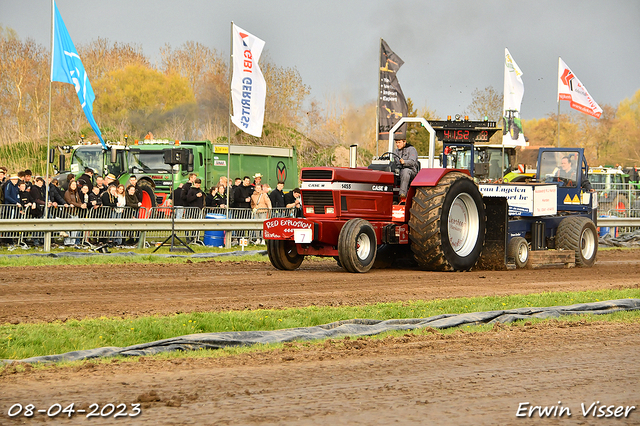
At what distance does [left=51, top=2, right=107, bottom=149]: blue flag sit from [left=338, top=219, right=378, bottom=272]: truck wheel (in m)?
7.60

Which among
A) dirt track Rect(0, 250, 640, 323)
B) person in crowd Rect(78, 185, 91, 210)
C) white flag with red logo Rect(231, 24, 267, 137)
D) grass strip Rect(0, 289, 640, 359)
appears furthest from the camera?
white flag with red logo Rect(231, 24, 267, 137)

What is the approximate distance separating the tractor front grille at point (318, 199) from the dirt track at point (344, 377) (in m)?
3.83

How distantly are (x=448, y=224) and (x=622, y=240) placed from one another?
1309 centimetres

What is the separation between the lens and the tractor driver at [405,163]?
13898 mm

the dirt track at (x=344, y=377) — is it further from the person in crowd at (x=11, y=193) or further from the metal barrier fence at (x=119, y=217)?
the person in crowd at (x=11, y=193)

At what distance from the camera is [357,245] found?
13.1 meters

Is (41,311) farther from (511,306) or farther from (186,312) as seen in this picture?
(511,306)

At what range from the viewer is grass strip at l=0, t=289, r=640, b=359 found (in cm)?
659

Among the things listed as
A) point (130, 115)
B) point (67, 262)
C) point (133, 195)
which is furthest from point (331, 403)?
point (130, 115)

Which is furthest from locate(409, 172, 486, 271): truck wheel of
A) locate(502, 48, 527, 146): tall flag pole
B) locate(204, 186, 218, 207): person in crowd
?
locate(502, 48, 527, 146): tall flag pole

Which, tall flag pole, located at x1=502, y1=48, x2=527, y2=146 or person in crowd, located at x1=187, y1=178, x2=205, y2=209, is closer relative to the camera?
person in crowd, located at x1=187, y1=178, x2=205, y2=209

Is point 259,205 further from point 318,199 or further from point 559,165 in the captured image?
point 559,165

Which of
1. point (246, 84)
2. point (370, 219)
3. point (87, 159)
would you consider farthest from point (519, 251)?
point (87, 159)

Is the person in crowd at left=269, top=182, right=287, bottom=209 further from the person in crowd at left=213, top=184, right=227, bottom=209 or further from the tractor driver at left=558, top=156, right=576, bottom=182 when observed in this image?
the tractor driver at left=558, top=156, right=576, bottom=182
